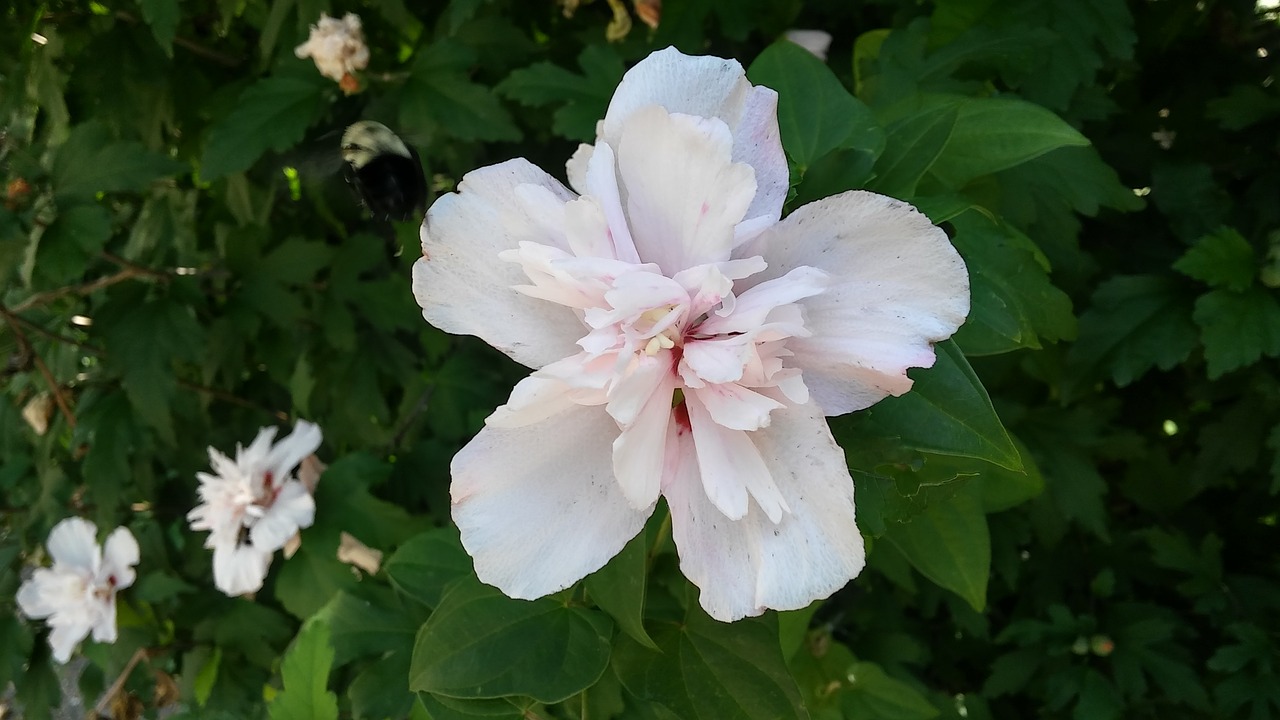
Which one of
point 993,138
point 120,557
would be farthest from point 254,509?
point 993,138

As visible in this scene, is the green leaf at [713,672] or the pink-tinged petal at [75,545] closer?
the green leaf at [713,672]

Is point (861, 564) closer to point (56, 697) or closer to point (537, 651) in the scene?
point (537, 651)

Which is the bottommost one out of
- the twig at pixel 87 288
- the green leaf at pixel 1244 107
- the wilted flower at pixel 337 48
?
the twig at pixel 87 288

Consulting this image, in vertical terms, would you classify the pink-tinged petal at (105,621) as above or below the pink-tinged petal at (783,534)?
below

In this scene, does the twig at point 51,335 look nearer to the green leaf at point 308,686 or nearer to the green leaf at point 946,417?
the green leaf at point 308,686

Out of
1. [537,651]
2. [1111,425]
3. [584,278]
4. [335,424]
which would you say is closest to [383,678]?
[537,651]

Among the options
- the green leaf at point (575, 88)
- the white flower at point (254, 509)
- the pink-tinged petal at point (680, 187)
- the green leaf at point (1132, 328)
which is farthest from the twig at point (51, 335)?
the green leaf at point (1132, 328)

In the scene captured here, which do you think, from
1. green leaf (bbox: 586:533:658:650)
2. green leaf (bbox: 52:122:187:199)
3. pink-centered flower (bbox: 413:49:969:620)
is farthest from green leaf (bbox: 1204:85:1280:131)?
green leaf (bbox: 52:122:187:199)
